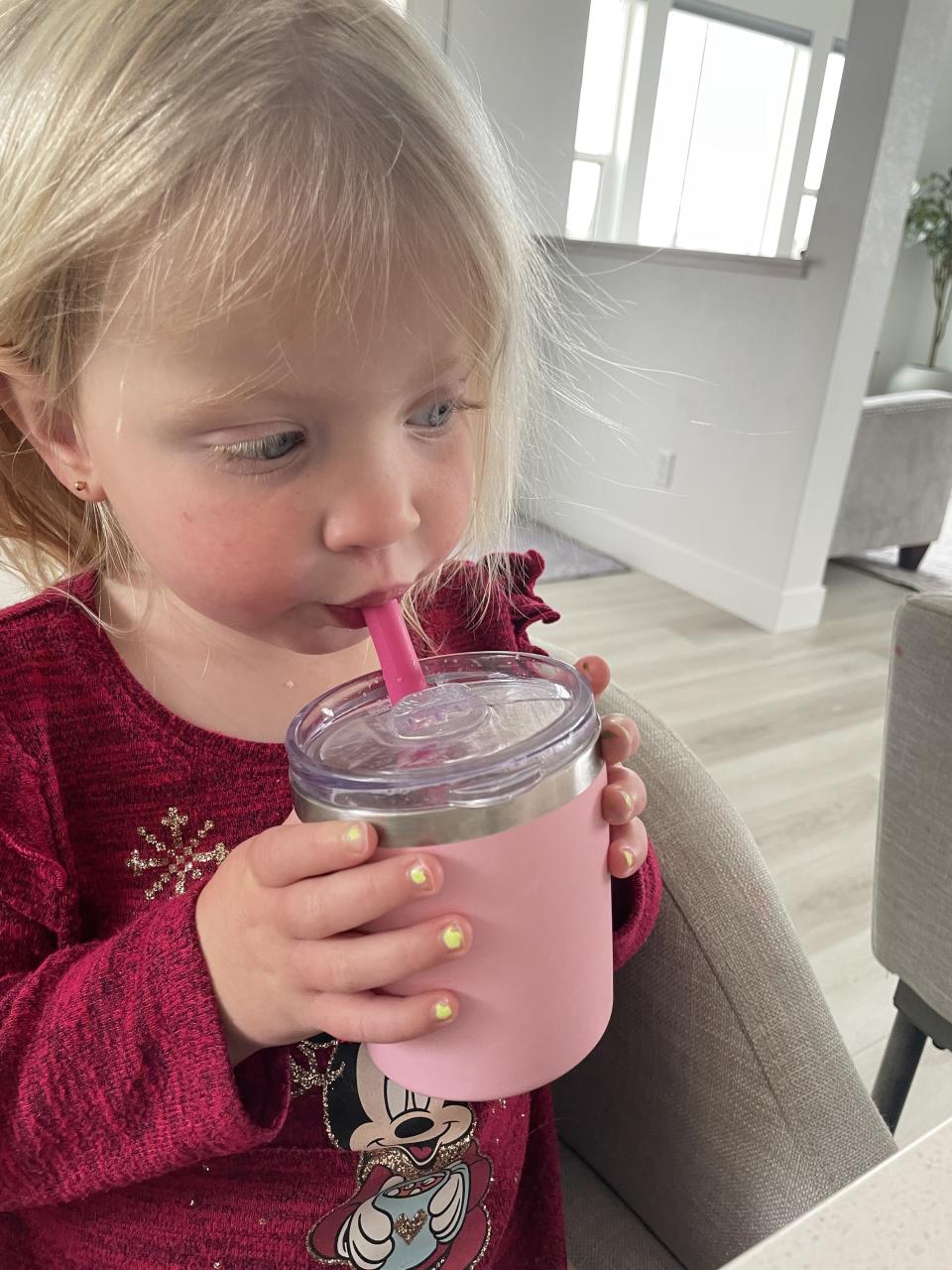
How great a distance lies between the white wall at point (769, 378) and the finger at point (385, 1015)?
1.79m

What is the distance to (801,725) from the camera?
2324 mm

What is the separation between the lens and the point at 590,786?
40cm

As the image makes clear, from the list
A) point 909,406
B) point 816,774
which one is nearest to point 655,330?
point 909,406

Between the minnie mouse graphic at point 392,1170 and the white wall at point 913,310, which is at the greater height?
the white wall at point 913,310

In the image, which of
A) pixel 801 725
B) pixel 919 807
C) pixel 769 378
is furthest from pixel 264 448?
pixel 769 378

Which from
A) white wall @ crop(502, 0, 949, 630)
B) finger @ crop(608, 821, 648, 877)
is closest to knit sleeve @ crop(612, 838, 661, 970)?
finger @ crop(608, 821, 648, 877)

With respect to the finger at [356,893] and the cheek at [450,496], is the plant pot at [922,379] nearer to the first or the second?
the cheek at [450,496]

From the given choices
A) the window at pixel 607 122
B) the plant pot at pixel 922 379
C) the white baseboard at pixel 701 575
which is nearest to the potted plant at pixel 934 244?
the plant pot at pixel 922 379

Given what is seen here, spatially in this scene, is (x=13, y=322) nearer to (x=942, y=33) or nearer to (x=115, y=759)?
(x=115, y=759)

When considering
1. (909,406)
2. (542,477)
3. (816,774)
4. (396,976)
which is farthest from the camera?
(909,406)

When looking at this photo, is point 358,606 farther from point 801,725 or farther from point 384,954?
point 801,725

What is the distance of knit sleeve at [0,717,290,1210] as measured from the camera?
452 mm

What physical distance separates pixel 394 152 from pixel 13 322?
0.65 ft

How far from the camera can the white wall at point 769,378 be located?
2.39 meters
